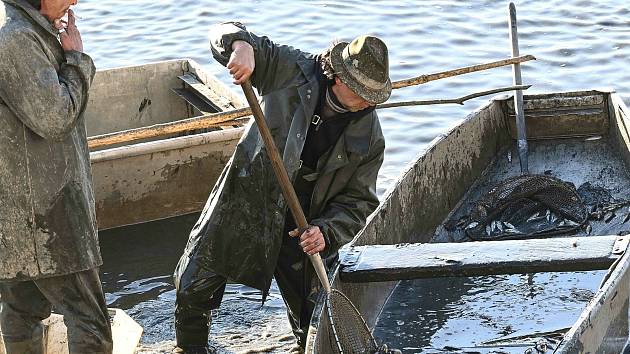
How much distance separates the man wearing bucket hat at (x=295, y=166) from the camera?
5066mm

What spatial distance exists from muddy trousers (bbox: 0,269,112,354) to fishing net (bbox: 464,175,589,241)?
10.6 ft

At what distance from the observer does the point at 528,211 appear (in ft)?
24.8

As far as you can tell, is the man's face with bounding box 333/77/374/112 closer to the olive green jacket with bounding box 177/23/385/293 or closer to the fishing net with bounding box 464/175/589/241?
the olive green jacket with bounding box 177/23/385/293

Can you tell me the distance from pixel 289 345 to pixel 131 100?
131 inches

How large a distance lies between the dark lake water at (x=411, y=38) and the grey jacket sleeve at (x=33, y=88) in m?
4.01

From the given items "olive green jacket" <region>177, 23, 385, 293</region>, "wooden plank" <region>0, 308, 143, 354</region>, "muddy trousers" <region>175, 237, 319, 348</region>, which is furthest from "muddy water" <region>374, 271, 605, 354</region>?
"wooden plank" <region>0, 308, 143, 354</region>

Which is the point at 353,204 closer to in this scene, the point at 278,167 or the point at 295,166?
the point at 295,166

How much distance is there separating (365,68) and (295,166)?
22.7 inches

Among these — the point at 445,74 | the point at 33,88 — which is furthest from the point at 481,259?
the point at 445,74

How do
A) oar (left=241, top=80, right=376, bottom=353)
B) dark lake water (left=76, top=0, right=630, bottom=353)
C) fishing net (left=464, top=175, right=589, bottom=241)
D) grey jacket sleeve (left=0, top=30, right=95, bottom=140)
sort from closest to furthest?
grey jacket sleeve (left=0, top=30, right=95, bottom=140)
oar (left=241, top=80, right=376, bottom=353)
fishing net (left=464, top=175, right=589, bottom=241)
dark lake water (left=76, top=0, right=630, bottom=353)

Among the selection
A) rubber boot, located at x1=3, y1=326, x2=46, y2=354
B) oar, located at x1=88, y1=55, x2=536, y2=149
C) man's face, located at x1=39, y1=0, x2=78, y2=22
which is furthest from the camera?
oar, located at x1=88, y1=55, x2=536, y2=149

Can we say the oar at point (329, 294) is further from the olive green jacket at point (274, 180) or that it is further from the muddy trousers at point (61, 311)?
the muddy trousers at point (61, 311)

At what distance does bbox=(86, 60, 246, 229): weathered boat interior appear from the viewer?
7.82 m

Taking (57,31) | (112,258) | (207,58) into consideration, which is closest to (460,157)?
(112,258)
